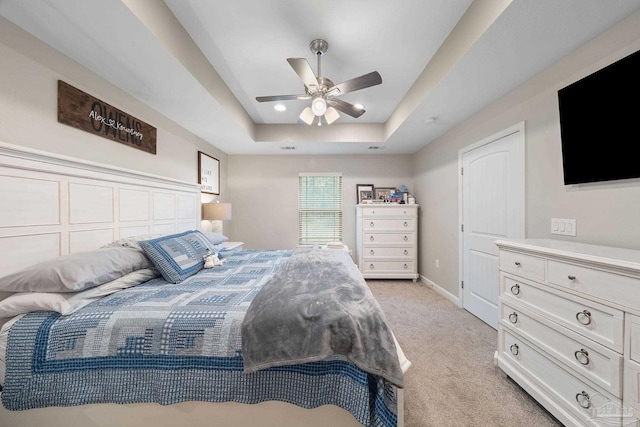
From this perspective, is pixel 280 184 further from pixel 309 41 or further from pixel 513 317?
pixel 513 317

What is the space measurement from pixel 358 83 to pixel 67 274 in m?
2.22

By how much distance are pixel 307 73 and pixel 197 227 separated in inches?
96.6

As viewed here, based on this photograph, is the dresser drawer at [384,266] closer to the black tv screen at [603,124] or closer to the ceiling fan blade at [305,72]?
the black tv screen at [603,124]

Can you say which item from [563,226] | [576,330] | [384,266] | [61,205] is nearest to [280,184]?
[384,266]

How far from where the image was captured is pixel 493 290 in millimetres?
2373

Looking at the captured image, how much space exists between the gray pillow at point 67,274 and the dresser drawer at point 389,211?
10.9 feet

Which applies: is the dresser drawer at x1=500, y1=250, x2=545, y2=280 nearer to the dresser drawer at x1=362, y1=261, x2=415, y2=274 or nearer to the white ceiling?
the white ceiling

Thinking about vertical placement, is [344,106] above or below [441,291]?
above

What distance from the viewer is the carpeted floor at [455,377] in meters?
1.36

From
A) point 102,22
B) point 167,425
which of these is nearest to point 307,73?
point 102,22

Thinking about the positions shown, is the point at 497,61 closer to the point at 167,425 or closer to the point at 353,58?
the point at 353,58

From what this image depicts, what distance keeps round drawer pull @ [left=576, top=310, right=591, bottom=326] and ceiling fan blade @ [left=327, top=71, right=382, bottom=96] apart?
186 centimetres

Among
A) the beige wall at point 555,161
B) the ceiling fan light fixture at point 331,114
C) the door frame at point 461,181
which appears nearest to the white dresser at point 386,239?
the beige wall at point 555,161

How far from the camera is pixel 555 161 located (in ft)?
5.67
